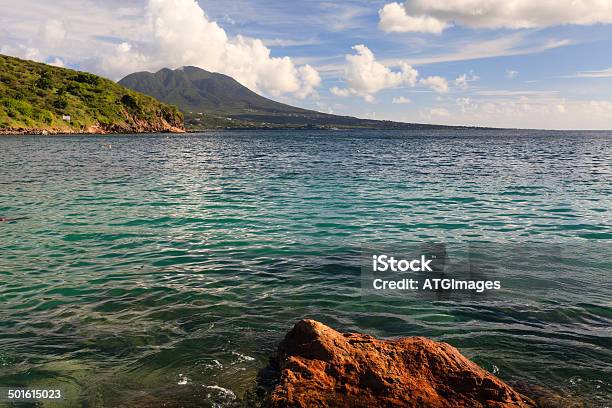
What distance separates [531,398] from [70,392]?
279 inches

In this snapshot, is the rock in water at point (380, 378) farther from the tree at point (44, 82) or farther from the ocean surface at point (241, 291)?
the tree at point (44, 82)

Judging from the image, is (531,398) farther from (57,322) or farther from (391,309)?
(57,322)

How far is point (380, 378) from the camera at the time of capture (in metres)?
5.87

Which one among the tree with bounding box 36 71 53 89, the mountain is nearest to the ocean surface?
the mountain

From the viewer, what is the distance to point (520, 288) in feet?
38.8

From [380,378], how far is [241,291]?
6.25 meters

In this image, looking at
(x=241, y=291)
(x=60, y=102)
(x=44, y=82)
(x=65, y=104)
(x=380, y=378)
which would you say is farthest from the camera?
(x=44, y=82)

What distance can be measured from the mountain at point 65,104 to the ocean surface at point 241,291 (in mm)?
119967

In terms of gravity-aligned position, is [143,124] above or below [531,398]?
above

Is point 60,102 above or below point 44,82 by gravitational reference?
below

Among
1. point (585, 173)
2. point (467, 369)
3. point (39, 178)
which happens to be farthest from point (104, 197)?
point (585, 173)

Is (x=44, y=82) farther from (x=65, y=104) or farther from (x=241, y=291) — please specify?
(x=241, y=291)

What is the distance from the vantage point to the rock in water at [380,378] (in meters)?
5.71

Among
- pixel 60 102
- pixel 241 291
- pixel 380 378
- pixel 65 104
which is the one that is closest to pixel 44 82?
pixel 60 102
